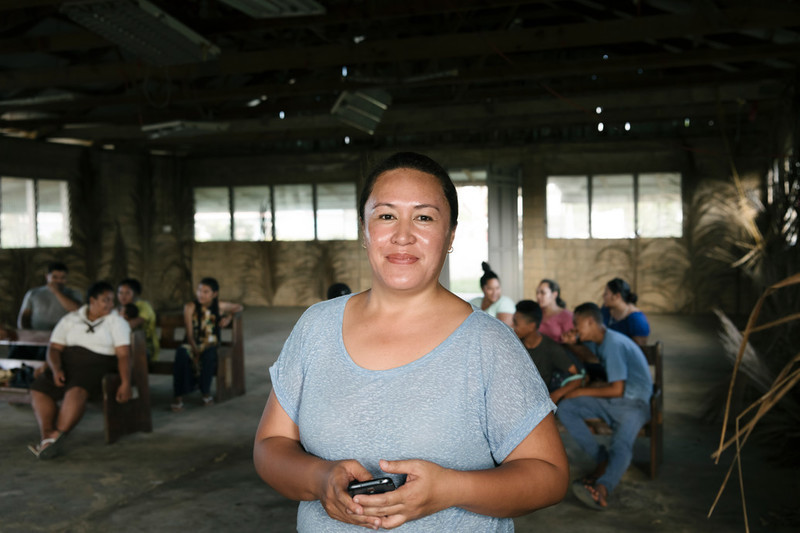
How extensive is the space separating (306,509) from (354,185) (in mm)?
11949

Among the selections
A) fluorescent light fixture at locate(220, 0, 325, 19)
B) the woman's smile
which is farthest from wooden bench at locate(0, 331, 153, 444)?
the woman's smile

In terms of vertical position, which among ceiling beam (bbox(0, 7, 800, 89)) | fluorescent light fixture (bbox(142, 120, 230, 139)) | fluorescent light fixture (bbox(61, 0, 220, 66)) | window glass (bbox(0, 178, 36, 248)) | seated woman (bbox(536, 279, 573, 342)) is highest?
ceiling beam (bbox(0, 7, 800, 89))

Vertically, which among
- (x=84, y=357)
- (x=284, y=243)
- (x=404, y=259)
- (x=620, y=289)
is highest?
(x=284, y=243)

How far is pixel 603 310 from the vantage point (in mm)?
5891

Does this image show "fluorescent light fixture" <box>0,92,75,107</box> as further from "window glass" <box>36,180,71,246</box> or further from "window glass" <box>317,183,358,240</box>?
"window glass" <box>317,183,358,240</box>

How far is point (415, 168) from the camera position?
138 centimetres

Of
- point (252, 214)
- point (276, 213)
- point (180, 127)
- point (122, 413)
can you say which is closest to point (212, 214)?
point (252, 214)

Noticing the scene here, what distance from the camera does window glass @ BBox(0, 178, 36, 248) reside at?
10633 mm

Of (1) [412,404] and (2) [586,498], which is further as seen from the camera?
(2) [586,498]

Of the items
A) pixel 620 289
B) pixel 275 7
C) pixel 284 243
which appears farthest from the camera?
pixel 284 243

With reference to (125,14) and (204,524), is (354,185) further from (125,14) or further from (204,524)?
(204,524)

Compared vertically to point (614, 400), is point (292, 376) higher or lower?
higher

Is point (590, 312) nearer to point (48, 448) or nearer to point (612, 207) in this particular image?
point (48, 448)

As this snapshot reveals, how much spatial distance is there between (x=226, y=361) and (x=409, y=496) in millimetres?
5307
